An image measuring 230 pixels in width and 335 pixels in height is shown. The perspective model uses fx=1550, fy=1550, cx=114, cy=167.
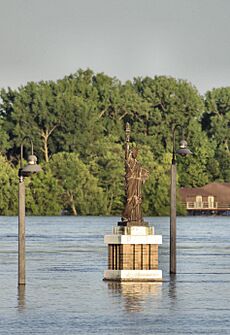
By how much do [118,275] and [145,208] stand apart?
392 ft

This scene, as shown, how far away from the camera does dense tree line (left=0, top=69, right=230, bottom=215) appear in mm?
158375

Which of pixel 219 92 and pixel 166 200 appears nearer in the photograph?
pixel 166 200

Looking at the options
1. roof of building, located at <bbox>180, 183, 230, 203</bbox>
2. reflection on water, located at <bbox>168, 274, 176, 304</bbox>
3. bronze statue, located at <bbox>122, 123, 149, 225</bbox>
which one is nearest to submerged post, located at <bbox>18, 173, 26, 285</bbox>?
bronze statue, located at <bbox>122, 123, 149, 225</bbox>

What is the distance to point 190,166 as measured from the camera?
17438 centimetres

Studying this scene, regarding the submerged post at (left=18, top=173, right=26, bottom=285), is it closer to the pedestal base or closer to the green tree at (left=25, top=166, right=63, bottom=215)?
the pedestal base

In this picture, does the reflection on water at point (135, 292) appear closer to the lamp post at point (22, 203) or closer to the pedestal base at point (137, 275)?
the pedestal base at point (137, 275)

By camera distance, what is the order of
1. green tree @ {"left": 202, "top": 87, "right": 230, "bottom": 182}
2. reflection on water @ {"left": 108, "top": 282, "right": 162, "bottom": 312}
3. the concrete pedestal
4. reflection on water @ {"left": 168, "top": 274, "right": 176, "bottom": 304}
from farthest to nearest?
green tree @ {"left": 202, "top": 87, "right": 230, "bottom": 182} < the concrete pedestal < reflection on water @ {"left": 168, "top": 274, "right": 176, "bottom": 304} < reflection on water @ {"left": 108, "top": 282, "right": 162, "bottom": 312}

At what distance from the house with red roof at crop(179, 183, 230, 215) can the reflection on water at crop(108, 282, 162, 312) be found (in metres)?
133

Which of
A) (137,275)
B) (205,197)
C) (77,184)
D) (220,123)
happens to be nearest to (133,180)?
(137,275)

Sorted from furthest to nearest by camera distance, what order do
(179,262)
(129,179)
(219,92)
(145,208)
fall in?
(219,92)
(145,208)
(179,262)
(129,179)

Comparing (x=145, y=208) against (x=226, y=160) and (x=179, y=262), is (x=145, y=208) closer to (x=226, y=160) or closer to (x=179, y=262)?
(x=226, y=160)

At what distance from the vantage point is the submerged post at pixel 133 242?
125 feet

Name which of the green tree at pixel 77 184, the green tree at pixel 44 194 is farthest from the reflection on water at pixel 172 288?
the green tree at pixel 44 194

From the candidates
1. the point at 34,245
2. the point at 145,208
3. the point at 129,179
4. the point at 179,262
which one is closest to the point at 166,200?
the point at 145,208
